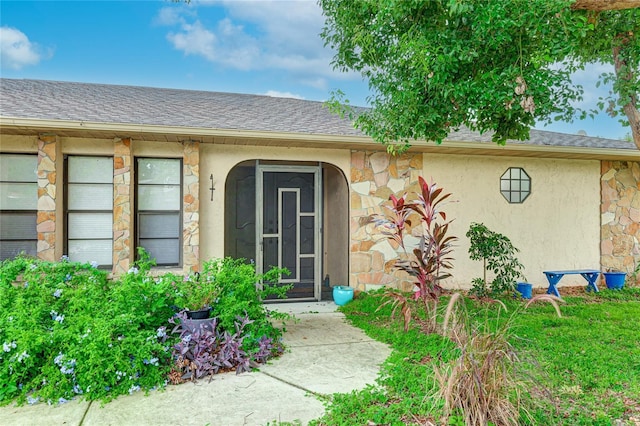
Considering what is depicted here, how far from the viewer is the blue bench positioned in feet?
23.0

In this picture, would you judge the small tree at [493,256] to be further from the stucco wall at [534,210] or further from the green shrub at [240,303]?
the green shrub at [240,303]

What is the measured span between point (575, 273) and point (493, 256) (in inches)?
75.1

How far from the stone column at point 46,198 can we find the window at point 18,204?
13.4 inches

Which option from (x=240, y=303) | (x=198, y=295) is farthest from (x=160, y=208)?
(x=240, y=303)

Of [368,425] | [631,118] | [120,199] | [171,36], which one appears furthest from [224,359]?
[171,36]

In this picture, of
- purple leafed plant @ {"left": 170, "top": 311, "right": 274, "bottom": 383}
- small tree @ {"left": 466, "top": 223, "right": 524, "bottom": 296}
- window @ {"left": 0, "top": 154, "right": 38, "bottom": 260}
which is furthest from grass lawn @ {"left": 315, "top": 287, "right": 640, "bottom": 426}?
window @ {"left": 0, "top": 154, "right": 38, "bottom": 260}

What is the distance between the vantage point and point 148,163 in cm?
594

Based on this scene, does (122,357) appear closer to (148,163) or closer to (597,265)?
(148,163)

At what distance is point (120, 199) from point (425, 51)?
14.1 feet

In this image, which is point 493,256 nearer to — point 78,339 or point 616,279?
point 616,279

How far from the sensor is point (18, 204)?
5.54 metres

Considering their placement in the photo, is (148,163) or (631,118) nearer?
(631,118)

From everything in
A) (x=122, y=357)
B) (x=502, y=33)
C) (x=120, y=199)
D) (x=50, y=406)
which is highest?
(x=502, y=33)

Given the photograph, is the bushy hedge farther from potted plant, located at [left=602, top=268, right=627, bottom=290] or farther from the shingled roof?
potted plant, located at [left=602, top=268, right=627, bottom=290]
